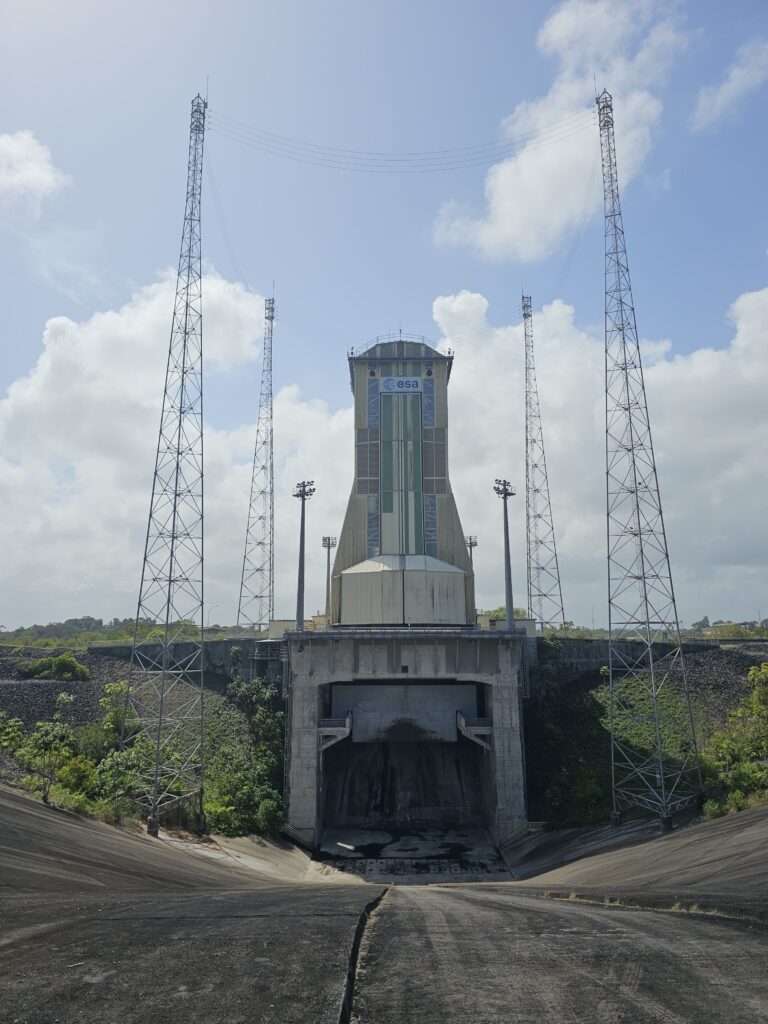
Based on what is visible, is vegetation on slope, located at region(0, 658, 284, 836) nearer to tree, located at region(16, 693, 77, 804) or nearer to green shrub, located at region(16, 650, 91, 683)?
tree, located at region(16, 693, 77, 804)

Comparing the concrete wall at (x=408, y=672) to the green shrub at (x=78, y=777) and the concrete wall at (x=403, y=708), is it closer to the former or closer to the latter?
the concrete wall at (x=403, y=708)

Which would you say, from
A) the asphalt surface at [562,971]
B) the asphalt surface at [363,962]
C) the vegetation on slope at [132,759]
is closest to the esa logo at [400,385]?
the vegetation on slope at [132,759]

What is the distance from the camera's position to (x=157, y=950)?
30.1ft

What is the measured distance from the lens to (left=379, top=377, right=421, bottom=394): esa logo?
58.5m

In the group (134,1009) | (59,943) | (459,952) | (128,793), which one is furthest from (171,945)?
(128,793)

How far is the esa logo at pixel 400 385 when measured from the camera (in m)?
58.5

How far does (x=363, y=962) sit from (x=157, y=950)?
2900mm

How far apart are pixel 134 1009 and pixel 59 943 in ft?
10.4

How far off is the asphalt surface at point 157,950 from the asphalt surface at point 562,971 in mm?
694

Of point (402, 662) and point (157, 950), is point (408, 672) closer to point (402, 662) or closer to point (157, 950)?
point (402, 662)

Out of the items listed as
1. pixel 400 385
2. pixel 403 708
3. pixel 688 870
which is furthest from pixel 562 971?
pixel 400 385

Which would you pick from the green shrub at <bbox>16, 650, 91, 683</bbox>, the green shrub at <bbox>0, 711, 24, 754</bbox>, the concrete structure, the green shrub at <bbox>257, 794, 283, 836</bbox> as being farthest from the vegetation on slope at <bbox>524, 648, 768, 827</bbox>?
the green shrub at <bbox>16, 650, 91, 683</bbox>

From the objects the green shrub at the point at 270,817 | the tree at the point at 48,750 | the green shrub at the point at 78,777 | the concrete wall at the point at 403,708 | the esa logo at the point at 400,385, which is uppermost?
the esa logo at the point at 400,385

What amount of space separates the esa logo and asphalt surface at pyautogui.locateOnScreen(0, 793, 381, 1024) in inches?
1842
